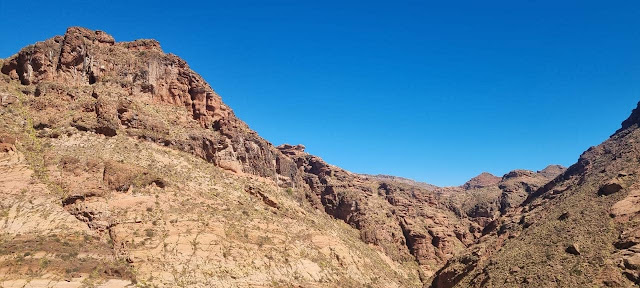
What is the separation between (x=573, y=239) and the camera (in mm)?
50281

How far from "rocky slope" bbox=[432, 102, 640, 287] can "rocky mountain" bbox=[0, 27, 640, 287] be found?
9.5 inches

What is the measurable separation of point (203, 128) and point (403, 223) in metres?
60.1

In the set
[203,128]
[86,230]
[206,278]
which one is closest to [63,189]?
[86,230]

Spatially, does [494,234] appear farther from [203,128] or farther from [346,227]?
[203,128]

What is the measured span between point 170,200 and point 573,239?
155ft

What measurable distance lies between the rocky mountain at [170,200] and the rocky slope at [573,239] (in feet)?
0.79

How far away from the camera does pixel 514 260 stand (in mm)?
52875

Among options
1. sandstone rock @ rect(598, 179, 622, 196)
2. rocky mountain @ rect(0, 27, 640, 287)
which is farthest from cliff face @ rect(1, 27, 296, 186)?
sandstone rock @ rect(598, 179, 622, 196)

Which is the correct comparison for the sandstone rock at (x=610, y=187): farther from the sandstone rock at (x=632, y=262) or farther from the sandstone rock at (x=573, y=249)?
the sandstone rock at (x=632, y=262)

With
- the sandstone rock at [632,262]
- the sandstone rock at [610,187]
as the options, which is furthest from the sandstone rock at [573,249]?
the sandstone rock at [610,187]

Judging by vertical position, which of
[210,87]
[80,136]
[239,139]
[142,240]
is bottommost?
[142,240]

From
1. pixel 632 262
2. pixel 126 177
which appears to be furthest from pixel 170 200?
pixel 632 262

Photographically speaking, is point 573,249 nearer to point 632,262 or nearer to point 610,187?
point 632,262

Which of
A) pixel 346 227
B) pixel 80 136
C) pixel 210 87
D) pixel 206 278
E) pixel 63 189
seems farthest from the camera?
pixel 346 227
